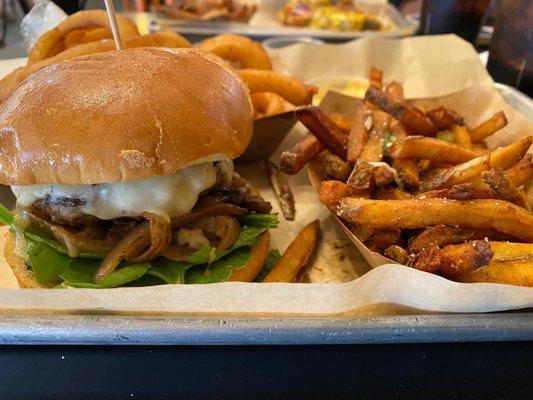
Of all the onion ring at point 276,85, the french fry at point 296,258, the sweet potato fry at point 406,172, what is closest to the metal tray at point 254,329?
the french fry at point 296,258

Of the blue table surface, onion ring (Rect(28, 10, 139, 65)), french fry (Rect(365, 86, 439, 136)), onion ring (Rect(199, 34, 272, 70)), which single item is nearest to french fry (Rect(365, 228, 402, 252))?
the blue table surface

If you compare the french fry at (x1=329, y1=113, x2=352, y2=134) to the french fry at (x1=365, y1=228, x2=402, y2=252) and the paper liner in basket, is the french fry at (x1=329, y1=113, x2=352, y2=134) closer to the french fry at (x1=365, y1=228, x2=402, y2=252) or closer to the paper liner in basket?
the paper liner in basket

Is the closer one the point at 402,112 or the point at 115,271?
the point at 115,271

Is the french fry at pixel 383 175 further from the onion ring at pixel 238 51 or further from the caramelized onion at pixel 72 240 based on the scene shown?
the onion ring at pixel 238 51

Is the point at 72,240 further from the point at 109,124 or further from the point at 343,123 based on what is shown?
the point at 343,123

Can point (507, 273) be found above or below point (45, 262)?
above

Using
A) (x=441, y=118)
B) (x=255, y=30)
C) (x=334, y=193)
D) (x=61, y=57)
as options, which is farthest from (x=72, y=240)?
(x=255, y=30)

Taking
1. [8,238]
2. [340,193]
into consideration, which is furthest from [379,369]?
[8,238]
